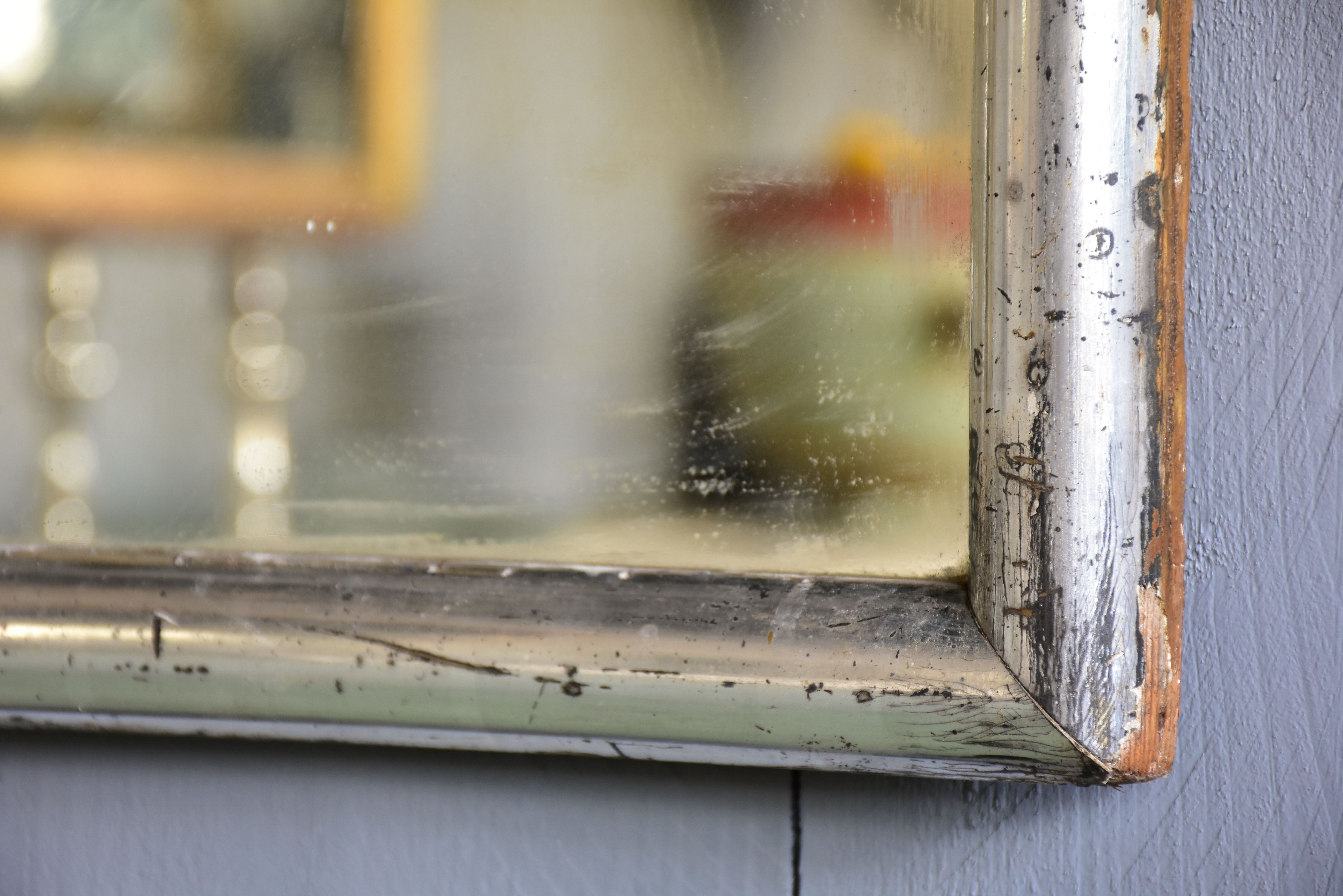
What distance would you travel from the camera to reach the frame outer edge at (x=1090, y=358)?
23 centimetres

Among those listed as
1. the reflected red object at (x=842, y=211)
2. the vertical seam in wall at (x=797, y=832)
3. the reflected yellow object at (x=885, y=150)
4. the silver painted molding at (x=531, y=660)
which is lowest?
the vertical seam in wall at (x=797, y=832)

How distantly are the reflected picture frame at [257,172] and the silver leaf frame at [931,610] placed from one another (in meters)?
0.12

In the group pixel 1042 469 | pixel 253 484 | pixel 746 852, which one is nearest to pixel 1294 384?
pixel 1042 469

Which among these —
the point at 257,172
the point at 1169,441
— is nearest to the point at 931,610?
the point at 1169,441

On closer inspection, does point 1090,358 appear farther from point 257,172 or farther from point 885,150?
point 257,172

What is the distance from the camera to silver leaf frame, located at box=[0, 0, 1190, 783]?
23 centimetres

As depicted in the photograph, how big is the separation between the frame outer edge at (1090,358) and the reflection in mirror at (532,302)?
28 mm

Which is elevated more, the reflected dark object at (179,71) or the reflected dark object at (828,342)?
the reflected dark object at (179,71)

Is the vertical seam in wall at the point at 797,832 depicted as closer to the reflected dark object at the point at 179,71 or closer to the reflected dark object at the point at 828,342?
the reflected dark object at the point at 828,342

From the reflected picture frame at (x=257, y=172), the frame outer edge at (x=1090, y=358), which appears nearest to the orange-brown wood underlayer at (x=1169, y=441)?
the frame outer edge at (x=1090, y=358)

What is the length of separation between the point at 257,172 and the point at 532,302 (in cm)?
11

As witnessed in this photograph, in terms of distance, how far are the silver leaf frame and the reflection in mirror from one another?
0.02 m

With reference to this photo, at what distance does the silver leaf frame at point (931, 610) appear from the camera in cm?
23

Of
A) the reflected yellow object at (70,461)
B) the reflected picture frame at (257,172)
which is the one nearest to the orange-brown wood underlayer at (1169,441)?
the reflected picture frame at (257,172)
